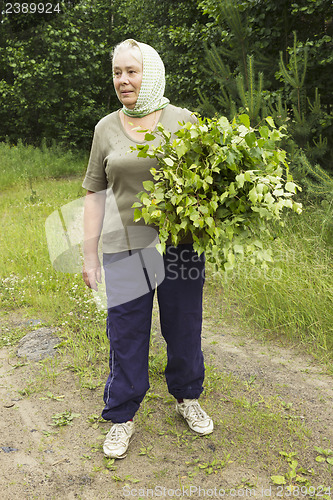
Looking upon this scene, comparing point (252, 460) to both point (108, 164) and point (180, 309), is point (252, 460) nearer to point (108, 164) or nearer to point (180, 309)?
point (180, 309)

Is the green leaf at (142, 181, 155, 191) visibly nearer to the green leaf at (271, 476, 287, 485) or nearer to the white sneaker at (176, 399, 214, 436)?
the white sneaker at (176, 399, 214, 436)

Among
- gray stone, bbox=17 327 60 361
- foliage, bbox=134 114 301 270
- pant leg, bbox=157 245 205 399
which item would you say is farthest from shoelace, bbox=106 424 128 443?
gray stone, bbox=17 327 60 361

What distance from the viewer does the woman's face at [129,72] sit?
2.39m

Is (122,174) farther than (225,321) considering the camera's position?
No

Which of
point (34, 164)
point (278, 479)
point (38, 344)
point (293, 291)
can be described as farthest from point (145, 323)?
point (34, 164)

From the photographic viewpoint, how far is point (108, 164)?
2.46 meters

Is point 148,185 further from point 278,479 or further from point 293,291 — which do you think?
point 293,291

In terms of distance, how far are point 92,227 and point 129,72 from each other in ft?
2.72

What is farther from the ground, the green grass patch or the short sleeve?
the short sleeve

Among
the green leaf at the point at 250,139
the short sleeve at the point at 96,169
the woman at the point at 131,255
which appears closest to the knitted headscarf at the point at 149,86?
the woman at the point at 131,255

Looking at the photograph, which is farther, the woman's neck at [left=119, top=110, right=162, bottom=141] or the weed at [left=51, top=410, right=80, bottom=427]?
the weed at [left=51, top=410, right=80, bottom=427]

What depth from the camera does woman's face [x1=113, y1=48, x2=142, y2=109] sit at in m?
Answer: 2.39

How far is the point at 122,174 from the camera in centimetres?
244

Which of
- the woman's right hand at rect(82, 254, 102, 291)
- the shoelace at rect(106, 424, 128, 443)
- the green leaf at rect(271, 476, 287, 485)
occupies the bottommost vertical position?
A: the green leaf at rect(271, 476, 287, 485)
